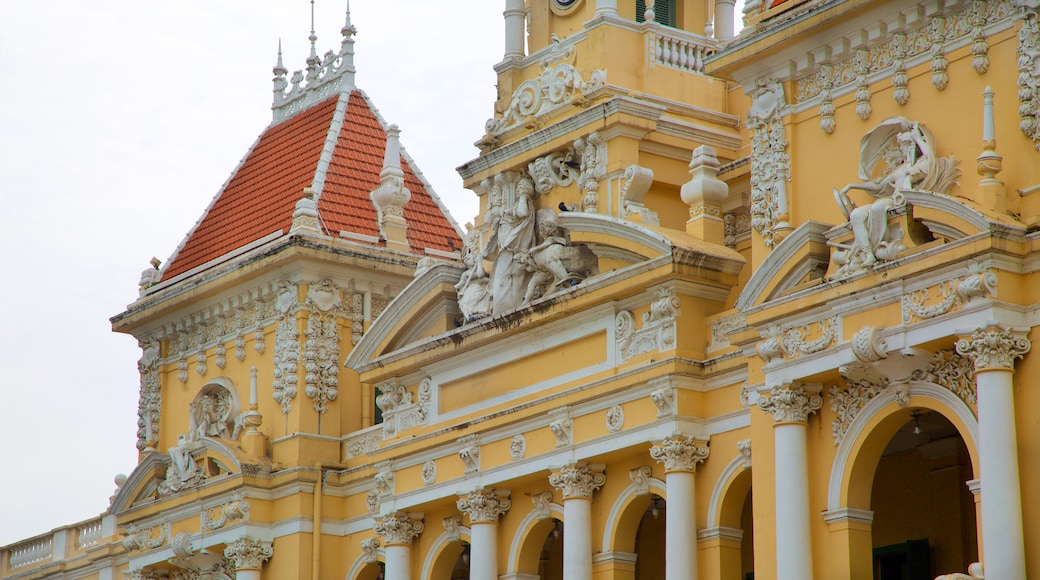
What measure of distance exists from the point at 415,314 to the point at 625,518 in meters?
5.07

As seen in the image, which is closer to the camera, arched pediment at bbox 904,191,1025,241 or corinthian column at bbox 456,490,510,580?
arched pediment at bbox 904,191,1025,241

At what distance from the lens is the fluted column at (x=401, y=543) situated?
29.4 m

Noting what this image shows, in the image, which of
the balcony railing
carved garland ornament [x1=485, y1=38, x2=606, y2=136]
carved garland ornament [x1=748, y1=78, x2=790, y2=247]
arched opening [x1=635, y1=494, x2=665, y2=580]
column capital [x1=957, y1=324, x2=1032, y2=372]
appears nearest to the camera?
column capital [x1=957, y1=324, x2=1032, y2=372]

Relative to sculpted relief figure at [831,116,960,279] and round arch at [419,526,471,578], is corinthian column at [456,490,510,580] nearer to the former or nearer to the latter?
round arch at [419,526,471,578]

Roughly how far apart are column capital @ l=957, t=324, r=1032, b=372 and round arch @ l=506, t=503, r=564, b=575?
8.58 metres

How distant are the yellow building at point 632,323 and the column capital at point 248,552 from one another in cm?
4

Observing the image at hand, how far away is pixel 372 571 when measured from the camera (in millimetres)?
31547

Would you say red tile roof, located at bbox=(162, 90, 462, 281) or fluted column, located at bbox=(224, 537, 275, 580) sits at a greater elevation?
red tile roof, located at bbox=(162, 90, 462, 281)

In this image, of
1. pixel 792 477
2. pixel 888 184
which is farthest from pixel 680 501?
pixel 888 184

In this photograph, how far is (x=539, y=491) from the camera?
27.6 m

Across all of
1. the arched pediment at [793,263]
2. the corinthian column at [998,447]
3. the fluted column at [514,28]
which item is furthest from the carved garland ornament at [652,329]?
the corinthian column at [998,447]

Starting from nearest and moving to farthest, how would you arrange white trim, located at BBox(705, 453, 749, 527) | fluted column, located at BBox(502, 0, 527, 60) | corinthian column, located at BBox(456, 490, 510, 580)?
1. white trim, located at BBox(705, 453, 749, 527)
2. corinthian column, located at BBox(456, 490, 510, 580)
3. fluted column, located at BBox(502, 0, 527, 60)

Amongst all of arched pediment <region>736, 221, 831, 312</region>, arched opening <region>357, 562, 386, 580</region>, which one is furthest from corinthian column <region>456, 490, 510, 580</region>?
arched pediment <region>736, 221, 831, 312</region>

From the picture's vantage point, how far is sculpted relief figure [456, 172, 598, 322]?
1069 inches
